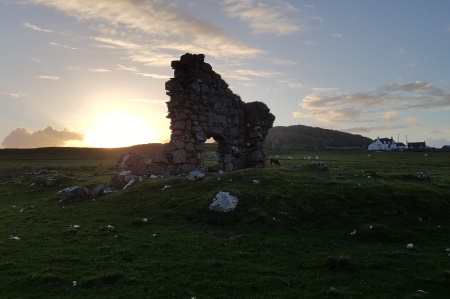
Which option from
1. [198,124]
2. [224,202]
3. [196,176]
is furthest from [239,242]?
[198,124]

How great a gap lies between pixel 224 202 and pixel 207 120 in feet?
46.4

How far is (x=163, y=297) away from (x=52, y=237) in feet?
30.4

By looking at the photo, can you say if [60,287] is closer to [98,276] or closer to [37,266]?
[98,276]

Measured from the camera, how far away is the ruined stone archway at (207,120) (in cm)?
3131

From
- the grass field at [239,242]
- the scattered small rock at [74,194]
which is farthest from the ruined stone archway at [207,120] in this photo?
the scattered small rock at [74,194]

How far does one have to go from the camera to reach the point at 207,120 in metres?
32.8

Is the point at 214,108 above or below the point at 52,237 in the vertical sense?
above

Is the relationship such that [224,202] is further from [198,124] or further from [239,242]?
[198,124]

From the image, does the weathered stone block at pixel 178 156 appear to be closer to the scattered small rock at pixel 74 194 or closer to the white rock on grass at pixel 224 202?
the scattered small rock at pixel 74 194

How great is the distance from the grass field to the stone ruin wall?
190 inches

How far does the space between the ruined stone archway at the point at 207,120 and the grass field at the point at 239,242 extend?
5.65 meters

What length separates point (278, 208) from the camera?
19.2m

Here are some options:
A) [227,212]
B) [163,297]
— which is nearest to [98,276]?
[163,297]

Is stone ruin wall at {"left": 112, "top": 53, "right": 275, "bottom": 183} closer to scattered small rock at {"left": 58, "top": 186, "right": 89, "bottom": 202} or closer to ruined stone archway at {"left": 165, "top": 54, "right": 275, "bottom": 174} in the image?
ruined stone archway at {"left": 165, "top": 54, "right": 275, "bottom": 174}
